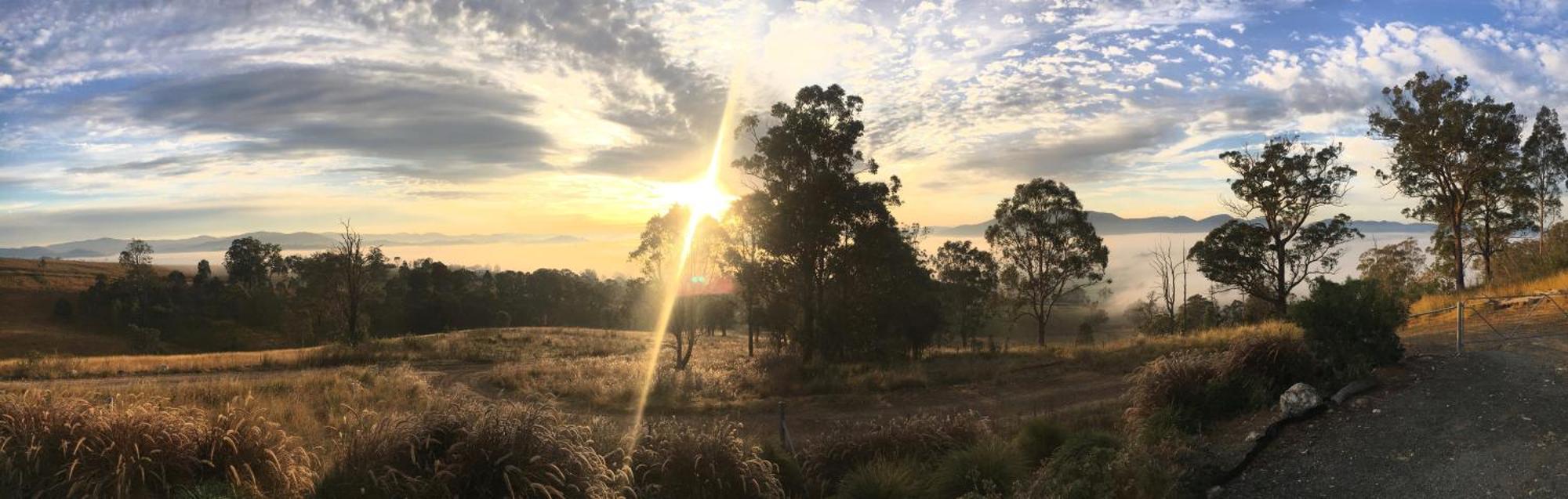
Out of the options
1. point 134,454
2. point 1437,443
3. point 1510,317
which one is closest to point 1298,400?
point 1437,443

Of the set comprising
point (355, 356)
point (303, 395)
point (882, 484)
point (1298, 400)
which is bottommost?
point (355, 356)

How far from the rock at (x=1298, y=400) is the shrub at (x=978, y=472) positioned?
2.92 metres

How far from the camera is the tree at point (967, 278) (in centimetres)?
4428

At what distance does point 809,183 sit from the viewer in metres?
24.6

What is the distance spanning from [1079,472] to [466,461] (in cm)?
524

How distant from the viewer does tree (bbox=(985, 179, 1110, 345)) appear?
39156 millimetres

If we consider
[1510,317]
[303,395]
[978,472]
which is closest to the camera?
[978,472]

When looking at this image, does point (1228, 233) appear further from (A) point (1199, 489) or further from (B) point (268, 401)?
(B) point (268, 401)

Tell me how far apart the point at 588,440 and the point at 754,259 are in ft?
68.0

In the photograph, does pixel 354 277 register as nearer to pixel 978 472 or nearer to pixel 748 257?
pixel 748 257

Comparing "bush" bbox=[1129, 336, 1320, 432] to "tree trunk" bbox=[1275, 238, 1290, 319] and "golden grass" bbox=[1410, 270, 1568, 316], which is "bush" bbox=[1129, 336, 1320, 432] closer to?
"golden grass" bbox=[1410, 270, 1568, 316]

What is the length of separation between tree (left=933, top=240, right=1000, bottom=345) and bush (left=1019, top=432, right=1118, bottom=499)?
3611cm

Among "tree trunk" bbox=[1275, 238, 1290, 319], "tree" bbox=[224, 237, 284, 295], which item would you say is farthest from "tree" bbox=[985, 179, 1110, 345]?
"tree" bbox=[224, 237, 284, 295]

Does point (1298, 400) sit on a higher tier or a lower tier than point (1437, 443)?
higher
